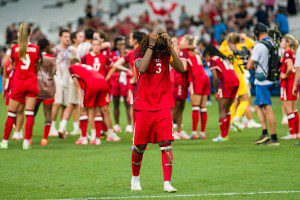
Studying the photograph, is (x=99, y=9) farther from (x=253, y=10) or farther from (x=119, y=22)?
(x=253, y=10)

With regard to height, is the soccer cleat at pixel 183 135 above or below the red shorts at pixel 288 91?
below

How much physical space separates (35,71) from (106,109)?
3059mm

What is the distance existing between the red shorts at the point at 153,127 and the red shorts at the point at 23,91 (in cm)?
546

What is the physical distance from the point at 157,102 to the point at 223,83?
24.5 ft

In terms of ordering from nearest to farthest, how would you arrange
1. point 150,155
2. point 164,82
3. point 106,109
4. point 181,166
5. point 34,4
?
point 164,82, point 181,166, point 150,155, point 106,109, point 34,4

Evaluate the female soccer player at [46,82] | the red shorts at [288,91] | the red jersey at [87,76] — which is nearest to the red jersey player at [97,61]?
the red jersey at [87,76]

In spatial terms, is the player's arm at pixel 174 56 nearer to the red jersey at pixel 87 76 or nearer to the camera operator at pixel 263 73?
the camera operator at pixel 263 73

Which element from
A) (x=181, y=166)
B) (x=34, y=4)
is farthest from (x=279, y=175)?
(x=34, y=4)

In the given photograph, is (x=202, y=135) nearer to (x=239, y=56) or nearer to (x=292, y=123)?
(x=239, y=56)

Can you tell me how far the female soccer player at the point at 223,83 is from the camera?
18.1 metres

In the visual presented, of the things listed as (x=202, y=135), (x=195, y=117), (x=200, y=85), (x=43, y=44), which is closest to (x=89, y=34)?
(x=43, y=44)

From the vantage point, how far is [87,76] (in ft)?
57.1

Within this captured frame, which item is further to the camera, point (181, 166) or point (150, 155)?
point (150, 155)

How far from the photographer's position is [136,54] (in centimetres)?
1108
